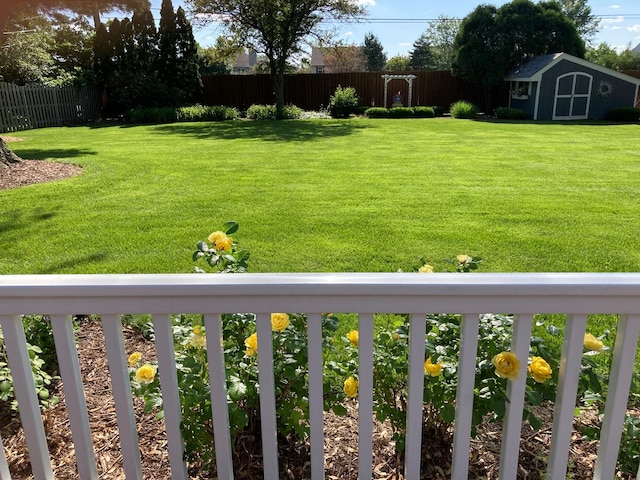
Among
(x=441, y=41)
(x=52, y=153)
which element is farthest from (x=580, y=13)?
(x=52, y=153)

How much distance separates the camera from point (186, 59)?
1948 centimetres

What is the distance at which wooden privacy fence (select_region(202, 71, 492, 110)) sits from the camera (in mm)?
21344

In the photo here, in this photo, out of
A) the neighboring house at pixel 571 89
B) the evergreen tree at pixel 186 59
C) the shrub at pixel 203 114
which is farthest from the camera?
the evergreen tree at pixel 186 59

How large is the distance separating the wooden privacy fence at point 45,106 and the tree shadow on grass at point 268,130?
4.60 meters

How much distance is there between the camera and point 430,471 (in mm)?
1850

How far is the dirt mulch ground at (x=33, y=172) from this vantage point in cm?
656

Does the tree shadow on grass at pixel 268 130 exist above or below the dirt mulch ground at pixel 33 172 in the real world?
above

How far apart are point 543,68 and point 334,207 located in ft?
50.9

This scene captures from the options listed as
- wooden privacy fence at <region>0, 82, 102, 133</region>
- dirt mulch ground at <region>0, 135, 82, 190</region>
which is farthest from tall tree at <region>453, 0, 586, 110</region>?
dirt mulch ground at <region>0, 135, 82, 190</region>

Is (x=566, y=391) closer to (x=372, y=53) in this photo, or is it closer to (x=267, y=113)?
(x=267, y=113)

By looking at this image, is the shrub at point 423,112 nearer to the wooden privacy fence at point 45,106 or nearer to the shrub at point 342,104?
the shrub at point 342,104

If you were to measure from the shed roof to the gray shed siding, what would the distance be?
0.12 meters

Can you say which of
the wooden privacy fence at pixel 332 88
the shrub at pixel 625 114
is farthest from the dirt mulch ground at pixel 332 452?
the wooden privacy fence at pixel 332 88

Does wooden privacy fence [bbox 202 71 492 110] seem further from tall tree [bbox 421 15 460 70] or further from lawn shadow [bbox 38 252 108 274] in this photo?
tall tree [bbox 421 15 460 70]
